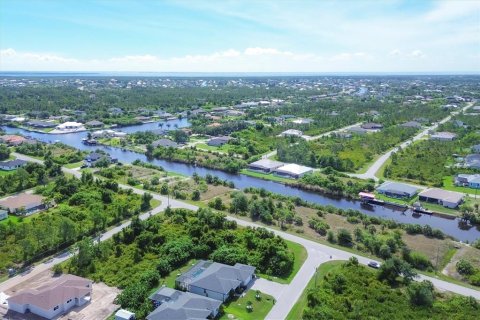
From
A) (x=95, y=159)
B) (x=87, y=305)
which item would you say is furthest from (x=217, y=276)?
(x=95, y=159)

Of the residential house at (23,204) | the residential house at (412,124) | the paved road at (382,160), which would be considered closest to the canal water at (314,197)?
the paved road at (382,160)

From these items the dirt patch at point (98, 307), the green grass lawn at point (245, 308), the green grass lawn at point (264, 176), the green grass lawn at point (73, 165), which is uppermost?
the green grass lawn at point (73, 165)

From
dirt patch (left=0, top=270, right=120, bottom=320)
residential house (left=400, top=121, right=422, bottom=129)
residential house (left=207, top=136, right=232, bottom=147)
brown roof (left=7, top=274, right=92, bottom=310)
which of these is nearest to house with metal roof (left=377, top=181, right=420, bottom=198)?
residential house (left=207, top=136, right=232, bottom=147)

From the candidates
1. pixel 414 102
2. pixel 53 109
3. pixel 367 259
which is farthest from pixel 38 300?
pixel 414 102

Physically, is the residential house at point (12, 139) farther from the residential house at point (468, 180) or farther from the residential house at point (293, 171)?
the residential house at point (468, 180)

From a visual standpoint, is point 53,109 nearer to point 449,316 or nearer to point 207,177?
point 207,177

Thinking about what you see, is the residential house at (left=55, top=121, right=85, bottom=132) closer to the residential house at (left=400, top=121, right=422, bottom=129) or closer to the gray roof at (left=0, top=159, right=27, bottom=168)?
the gray roof at (left=0, top=159, right=27, bottom=168)
